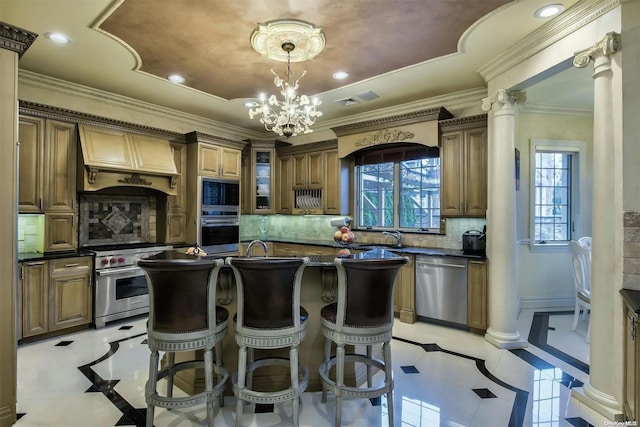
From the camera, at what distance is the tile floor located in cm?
A: 222

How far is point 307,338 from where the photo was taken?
2.61 m

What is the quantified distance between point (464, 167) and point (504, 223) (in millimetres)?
969

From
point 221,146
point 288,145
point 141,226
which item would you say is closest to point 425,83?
point 288,145

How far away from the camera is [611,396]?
7.26ft

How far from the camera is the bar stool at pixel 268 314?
6.64ft

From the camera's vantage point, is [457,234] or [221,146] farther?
[221,146]

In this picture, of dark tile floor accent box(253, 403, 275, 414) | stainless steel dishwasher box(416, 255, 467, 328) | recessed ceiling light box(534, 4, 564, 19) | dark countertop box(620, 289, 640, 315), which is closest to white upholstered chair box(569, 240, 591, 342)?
stainless steel dishwasher box(416, 255, 467, 328)

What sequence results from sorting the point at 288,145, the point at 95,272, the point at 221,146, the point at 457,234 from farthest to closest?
the point at 288,145
the point at 221,146
the point at 457,234
the point at 95,272

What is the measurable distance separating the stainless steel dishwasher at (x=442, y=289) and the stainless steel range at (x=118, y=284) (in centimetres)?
348

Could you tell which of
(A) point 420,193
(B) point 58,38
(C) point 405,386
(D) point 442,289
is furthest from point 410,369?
(B) point 58,38

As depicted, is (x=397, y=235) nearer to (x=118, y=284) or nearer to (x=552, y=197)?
(x=552, y=197)

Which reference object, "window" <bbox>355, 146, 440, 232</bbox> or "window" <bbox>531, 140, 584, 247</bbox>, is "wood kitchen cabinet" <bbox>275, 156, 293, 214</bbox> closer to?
"window" <bbox>355, 146, 440, 232</bbox>

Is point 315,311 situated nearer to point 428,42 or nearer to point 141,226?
point 428,42

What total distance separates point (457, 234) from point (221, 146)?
3.88 m
